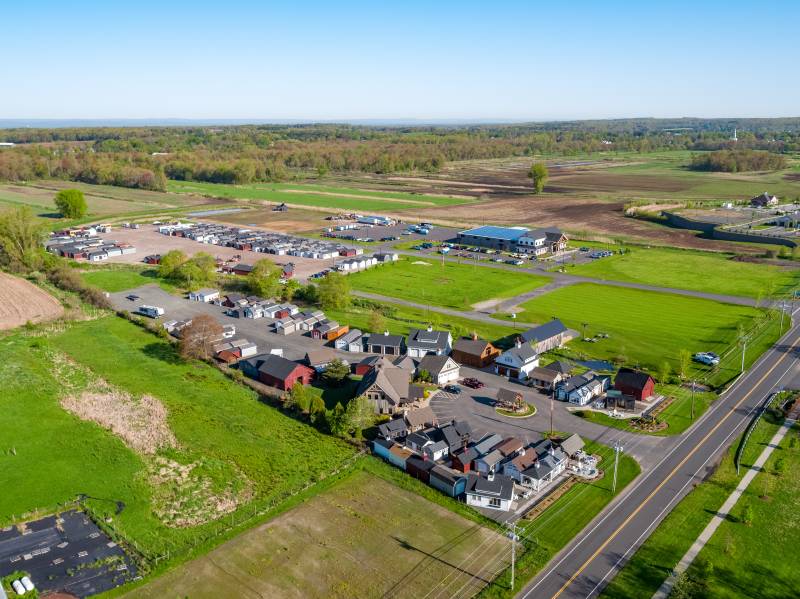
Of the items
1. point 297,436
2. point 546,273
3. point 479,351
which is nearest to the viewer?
point 297,436

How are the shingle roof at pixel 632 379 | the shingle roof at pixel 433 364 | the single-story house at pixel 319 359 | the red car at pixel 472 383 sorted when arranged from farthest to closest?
the single-story house at pixel 319 359, the shingle roof at pixel 433 364, the red car at pixel 472 383, the shingle roof at pixel 632 379

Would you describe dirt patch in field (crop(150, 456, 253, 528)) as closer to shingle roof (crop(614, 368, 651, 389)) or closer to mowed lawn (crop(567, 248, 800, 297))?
shingle roof (crop(614, 368, 651, 389))

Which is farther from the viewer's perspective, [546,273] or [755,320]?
[546,273]

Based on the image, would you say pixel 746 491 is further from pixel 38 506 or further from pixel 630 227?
pixel 630 227

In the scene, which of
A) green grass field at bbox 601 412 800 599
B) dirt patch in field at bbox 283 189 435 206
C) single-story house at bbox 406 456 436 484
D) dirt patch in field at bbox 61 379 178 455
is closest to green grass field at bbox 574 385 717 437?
green grass field at bbox 601 412 800 599

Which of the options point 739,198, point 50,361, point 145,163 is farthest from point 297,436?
point 145,163

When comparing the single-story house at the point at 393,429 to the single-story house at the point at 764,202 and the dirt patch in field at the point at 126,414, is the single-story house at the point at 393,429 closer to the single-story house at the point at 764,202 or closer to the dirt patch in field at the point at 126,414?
the dirt patch in field at the point at 126,414

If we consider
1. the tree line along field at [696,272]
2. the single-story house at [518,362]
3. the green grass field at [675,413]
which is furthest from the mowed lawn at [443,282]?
the green grass field at [675,413]
